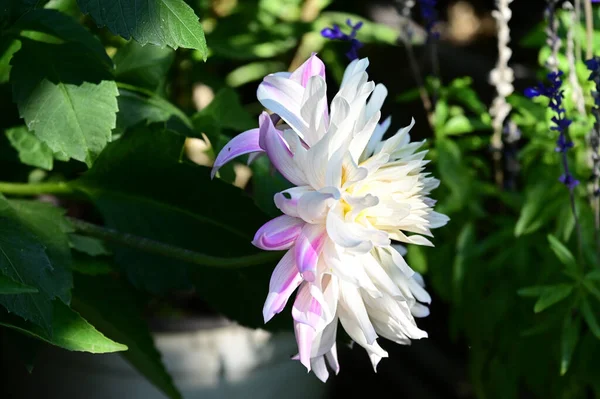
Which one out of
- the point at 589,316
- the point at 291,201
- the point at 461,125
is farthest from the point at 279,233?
the point at 461,125

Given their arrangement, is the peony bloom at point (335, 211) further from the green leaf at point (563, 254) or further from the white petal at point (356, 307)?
the green leaf at point (563, 254)

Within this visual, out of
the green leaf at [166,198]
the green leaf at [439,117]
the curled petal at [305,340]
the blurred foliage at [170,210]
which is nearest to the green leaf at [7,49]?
the blurred foliage at [170,210]

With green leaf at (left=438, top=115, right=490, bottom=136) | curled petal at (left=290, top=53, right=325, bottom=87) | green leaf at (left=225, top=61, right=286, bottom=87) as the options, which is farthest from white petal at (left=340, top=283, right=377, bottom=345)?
green leaf at (left=225, top=61, right=286, bottom=87)

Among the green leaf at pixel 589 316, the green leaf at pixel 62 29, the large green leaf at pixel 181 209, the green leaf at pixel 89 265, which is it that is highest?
the green leaf at pixel 62 29

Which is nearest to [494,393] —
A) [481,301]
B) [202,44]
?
[481,301]

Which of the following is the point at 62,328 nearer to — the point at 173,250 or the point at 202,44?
the point at 173,250
